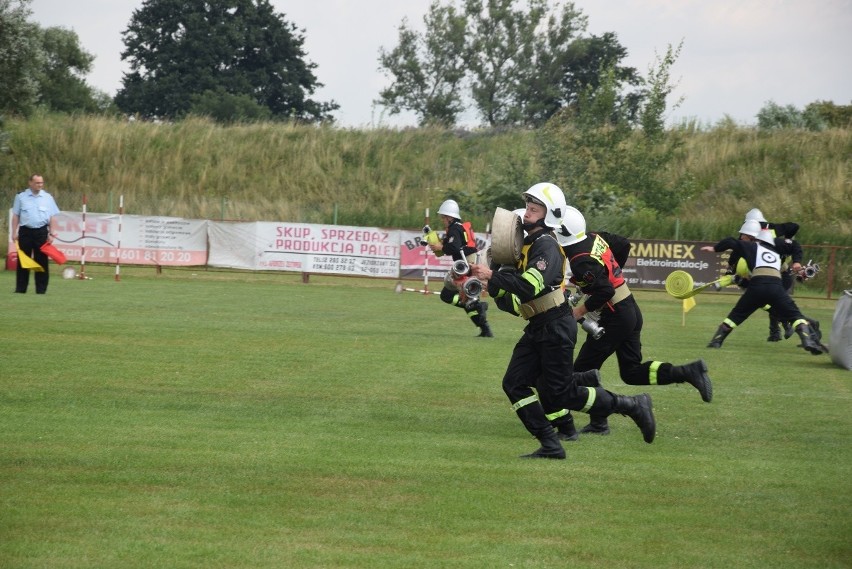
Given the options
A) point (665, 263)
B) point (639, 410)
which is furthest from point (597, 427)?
point (665, 263)

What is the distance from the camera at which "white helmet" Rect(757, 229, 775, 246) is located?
18297 mm

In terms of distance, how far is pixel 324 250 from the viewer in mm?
31656

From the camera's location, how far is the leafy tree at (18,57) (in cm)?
4025

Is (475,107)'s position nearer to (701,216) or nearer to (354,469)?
(701,216)

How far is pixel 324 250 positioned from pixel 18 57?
16606 millimetres

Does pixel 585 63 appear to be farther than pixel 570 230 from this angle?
Yes

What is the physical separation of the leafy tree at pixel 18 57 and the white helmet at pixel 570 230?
1402 inches

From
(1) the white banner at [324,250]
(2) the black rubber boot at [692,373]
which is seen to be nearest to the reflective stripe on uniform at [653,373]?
(2) the black rubber boot at [692,373]

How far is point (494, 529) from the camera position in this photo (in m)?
6.20

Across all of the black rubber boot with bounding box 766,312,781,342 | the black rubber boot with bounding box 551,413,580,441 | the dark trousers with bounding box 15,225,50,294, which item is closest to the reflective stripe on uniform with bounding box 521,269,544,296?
the black rubber boot with bounding box 551,413,580,441

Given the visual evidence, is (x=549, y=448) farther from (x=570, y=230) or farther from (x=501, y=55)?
(x=501, y=55)

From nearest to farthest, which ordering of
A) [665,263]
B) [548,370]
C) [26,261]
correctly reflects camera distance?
[548,370], [26,261], [665,263]

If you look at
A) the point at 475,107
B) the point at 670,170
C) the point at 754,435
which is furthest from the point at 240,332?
the point at 475,107

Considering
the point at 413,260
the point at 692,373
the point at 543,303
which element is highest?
the point at 543,303
